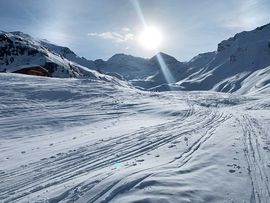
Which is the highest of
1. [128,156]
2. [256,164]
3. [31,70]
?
[31,70]

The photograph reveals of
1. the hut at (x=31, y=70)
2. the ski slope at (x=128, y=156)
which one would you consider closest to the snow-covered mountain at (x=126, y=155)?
the ski slope at (x=128, y=156)

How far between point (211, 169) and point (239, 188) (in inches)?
68.7

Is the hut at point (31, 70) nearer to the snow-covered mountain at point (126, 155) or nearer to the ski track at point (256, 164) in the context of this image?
the snow-covered mountain at point (126, 155)

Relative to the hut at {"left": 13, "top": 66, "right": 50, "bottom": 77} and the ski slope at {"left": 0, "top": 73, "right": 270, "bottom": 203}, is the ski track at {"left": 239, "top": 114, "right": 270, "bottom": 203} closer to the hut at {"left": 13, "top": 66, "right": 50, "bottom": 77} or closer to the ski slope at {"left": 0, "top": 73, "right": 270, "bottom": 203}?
the ski slope at {"left": 0, "top": 73, "right": 270, "bottom": 203}

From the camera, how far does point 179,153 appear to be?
13984 mm

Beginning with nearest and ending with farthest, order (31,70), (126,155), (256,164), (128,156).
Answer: (256,164), (128,156), (126,155), (31,70)

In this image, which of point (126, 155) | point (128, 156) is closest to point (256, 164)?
point (128, 156)

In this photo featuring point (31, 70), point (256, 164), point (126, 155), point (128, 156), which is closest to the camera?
point (256, 164)

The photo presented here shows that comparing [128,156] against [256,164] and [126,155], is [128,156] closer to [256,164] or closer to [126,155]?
[126,155]

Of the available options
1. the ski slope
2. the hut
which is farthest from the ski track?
the hut

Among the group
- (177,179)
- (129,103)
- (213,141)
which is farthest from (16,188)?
(129,103)

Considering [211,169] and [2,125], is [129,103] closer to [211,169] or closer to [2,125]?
[2,125]

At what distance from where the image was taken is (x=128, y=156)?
44.9 ft

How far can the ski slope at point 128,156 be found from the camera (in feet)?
32.7
